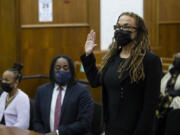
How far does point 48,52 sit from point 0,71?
2.96 ft

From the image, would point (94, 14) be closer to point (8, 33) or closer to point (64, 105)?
point (8, 33)

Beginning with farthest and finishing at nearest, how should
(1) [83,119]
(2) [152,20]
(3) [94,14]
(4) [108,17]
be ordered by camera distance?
(2) [152,20] → (4) [108,17] → (3) [94,14] → (1) [83,119]

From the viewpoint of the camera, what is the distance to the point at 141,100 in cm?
226

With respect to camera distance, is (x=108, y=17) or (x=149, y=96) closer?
(x=149, y=96)

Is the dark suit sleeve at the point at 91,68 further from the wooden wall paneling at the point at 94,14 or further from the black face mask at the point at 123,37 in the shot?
the wooden wall paneling at the point at 94,14

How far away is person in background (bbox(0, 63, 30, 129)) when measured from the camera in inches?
151

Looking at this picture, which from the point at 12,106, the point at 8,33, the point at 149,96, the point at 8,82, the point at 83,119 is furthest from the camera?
the point at 8,33

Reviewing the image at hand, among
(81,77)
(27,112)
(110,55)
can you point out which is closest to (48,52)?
(81,77)

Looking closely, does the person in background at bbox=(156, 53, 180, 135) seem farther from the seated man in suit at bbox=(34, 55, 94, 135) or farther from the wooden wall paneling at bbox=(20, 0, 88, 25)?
the wooden wall paneling at bbox=(20, 0, 88, 25)

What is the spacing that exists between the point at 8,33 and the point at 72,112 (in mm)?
2964

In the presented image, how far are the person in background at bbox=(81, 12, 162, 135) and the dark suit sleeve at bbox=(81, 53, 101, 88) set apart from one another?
3.3 inches

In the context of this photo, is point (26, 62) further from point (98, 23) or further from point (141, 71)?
point (141, 71)

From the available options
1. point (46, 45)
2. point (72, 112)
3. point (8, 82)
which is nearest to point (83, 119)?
point (72, 112)

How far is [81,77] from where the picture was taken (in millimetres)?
6082
